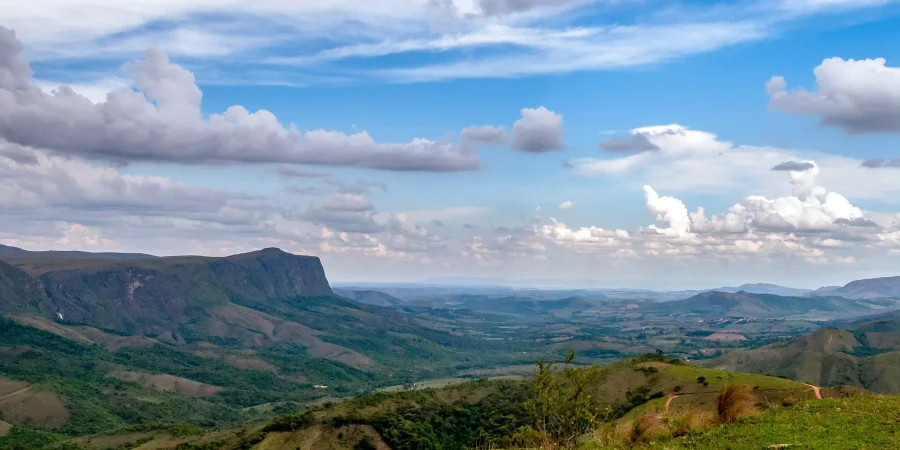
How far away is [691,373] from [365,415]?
7569 centimetres

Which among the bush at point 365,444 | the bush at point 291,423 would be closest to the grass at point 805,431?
the bush at point 365,444

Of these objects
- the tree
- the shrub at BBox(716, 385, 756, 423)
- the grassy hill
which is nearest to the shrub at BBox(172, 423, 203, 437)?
the grassy hill

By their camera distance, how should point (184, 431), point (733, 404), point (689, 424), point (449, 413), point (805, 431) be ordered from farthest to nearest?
point (184, 431), point (449, 413), point (733, 404), point (689, 424), point (805, 431)

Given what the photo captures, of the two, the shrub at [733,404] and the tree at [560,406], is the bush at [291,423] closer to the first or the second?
the tree at [560,406]

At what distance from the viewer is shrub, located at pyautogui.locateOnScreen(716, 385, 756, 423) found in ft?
125

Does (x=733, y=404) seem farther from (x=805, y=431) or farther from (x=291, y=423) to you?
(x=291, y=423)

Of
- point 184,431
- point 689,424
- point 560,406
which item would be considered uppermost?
point 560,406

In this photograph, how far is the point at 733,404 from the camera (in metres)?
38.3

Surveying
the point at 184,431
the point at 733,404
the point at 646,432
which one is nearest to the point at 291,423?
the point at 184,431

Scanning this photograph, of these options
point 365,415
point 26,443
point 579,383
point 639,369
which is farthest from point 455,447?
point 26,443

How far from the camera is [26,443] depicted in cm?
19725

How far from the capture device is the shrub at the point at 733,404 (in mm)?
38188

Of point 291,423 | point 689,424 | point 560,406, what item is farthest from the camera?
point 291,423

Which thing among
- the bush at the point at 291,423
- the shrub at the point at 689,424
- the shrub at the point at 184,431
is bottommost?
the shrub at the point at 184,431
